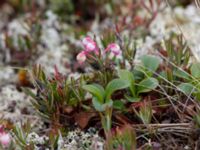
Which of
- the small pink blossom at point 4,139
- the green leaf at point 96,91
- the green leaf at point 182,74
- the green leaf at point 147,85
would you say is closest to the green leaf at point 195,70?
the green leaf at point 182,74

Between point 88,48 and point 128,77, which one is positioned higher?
point 88,48

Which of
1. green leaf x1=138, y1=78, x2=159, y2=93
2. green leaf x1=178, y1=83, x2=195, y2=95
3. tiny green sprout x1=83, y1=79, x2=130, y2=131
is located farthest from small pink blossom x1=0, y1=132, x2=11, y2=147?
green leaf x1=178, y1=83, x2=195, y2=95

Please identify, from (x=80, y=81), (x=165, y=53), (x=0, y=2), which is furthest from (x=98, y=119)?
(x=0, y=2)

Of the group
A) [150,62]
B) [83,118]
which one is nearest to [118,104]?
[83,118]

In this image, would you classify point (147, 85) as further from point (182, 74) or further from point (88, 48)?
point (88, 48)

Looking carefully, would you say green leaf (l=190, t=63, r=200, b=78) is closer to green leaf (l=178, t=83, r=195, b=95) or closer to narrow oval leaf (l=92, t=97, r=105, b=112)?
green leaf (l=178, t=83, r=195, b=95)

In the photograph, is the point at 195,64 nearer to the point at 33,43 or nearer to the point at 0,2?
the point at 33,43
